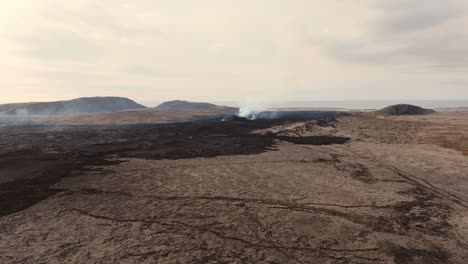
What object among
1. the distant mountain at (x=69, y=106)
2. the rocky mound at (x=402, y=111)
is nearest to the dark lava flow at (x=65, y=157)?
the rocky mound at (x=402, y=111)

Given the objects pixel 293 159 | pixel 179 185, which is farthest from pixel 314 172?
pixel 179 185

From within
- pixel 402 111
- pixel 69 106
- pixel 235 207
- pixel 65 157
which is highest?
pixel 69 106

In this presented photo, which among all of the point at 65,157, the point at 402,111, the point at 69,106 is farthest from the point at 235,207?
the point at 69,106

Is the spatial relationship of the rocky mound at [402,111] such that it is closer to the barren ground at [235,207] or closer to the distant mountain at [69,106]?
the barren ground at [235,207]

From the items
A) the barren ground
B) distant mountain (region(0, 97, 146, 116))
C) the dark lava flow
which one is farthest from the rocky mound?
distant mountain (region(0, 97, 146, 116))

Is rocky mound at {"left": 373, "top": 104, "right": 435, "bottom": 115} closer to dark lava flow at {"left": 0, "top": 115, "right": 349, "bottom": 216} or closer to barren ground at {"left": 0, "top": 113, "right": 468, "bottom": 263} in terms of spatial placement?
dark lava flow at {"left": 0, "top": 115, "right": 349, "bottom": 216}

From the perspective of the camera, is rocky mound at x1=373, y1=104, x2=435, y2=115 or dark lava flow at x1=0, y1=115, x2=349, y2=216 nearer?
dark lava flow at x1=0, y1=115, x2=349, y2=216

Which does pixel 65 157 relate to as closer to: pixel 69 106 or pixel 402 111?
pixel 402 111

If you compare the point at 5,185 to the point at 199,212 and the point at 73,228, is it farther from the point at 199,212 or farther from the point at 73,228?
the point at 199,212
